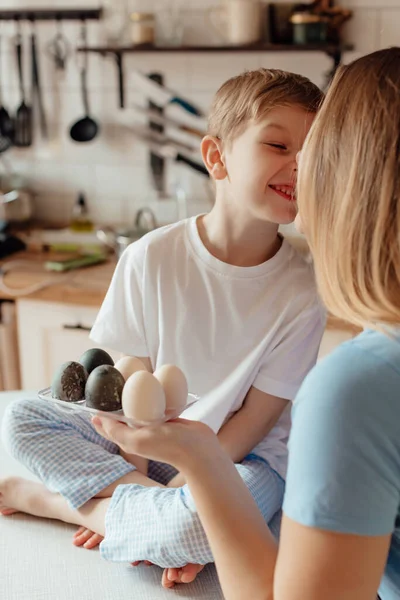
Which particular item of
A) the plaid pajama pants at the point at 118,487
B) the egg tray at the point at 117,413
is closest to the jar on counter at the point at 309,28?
the plaid pajama pants at the point at 118,487

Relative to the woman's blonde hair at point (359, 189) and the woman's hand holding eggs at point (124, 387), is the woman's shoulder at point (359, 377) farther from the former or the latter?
the woman's hand holding eggs at point (124, 387)

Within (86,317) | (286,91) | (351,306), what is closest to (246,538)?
(351,306)

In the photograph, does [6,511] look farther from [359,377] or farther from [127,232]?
[127,232]

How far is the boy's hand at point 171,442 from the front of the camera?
38.1 inches

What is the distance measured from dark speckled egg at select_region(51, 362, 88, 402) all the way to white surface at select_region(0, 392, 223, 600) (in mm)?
273

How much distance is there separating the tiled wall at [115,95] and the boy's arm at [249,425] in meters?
1.35

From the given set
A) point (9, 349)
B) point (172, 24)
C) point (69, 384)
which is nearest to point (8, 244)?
point (9, 349)

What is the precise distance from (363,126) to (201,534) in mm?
691

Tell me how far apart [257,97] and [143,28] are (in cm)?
133

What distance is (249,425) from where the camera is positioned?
58.5 inches

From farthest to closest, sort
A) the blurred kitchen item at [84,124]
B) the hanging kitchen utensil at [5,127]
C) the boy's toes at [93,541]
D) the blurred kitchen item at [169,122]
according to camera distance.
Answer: the hanging kitchen utensil at [5,127], the blurred kitchen item at [84,124], the blurred kitchen item at [169,122], the boy's toes at [93,541]

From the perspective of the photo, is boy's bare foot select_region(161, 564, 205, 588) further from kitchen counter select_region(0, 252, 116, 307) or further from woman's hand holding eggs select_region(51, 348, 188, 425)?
kitchen counter select_region(0, 252, 116, 307)

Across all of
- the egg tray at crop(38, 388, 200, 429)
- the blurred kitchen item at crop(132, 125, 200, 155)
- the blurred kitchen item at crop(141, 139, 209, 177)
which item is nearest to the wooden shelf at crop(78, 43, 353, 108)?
the blurred kitchen item at crop(132, 125, 200, 155)

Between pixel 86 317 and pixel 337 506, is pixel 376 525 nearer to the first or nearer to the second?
pixel 337 506
